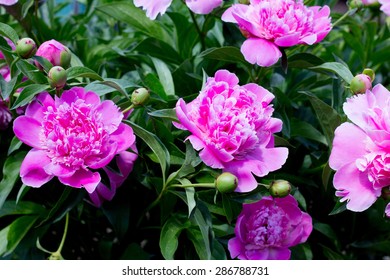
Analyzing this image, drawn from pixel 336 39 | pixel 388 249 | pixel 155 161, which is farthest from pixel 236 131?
pixel 336 39

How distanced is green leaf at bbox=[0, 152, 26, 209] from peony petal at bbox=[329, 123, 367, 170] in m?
0.40

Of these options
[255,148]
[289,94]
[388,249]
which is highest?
[255,148]

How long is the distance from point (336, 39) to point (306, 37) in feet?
1.98

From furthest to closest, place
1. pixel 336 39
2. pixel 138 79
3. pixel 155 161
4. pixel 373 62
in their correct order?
1. pixel 336 39
2. pixel 373 62
3. pixel 138 79
4. pixel 155 161

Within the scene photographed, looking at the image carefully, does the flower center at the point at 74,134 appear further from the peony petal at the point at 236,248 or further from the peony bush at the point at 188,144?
the peony petal at the point at 236,248

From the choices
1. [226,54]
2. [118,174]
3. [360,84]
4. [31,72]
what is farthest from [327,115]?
[31,72]

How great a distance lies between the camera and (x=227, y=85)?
80cm

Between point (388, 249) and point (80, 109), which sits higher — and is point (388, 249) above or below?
below

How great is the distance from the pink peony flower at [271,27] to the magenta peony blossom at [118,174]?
195mm

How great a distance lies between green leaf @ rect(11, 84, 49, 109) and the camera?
2.57 ft

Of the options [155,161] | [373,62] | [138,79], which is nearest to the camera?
[155,161]

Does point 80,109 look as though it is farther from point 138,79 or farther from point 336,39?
point 336,39

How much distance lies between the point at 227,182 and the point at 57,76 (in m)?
0.23

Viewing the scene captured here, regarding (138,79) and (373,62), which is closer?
(138,79)
